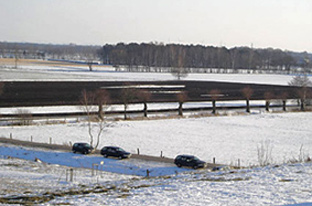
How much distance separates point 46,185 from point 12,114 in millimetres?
36169

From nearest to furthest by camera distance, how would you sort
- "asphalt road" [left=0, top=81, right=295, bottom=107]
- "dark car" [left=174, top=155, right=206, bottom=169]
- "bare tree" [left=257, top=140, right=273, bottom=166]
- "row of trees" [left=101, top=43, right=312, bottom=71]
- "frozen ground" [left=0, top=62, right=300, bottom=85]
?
"bare tree" [left=257, top=140, right=273, bottom=166] → "dark car" [left=174, top=155, right=206, bottom=169] → "asphalt road" [left=0, top=81, right=295, bottom=107] → "frozen ground" [left=0, top=62, right=300, bottom=85] → "row of trees" [left=101, top=43, right=312, bottom=71]

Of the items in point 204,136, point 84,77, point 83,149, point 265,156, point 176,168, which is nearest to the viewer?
point 176,168

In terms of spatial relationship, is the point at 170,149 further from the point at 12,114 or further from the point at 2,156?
the point at 12,114

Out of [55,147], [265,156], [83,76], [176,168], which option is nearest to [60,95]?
[55,147]

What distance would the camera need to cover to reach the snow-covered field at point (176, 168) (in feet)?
45.5

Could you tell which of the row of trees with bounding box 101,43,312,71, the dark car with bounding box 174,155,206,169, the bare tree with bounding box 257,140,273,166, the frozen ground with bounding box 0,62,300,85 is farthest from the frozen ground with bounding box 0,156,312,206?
the row of trees with bounding box 101,43,312,71

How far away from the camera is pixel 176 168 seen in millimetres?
26516

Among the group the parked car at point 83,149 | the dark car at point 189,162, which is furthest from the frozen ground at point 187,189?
the parked car at point 83,149

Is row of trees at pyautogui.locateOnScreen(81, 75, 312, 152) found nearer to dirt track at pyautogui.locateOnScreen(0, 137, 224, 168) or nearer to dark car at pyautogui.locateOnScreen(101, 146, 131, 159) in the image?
dirt track at pyautogui.locateOnScreen(0, 137, 224, 168)

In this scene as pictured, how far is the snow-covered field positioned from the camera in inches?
547

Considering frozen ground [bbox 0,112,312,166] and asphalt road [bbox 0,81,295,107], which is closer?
frozen ground [bbox 0,112,312,166]

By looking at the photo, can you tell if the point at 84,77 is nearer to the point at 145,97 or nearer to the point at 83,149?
the point at 145,97

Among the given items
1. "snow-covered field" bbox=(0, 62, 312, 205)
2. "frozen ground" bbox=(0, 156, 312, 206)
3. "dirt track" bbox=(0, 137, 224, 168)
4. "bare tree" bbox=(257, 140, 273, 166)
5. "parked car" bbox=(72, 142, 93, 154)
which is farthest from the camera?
"parked car" bbox=(72, 142, 93, 154)

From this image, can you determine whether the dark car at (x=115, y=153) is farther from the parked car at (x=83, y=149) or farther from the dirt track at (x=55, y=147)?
the parked car at (x=83, y=149)
